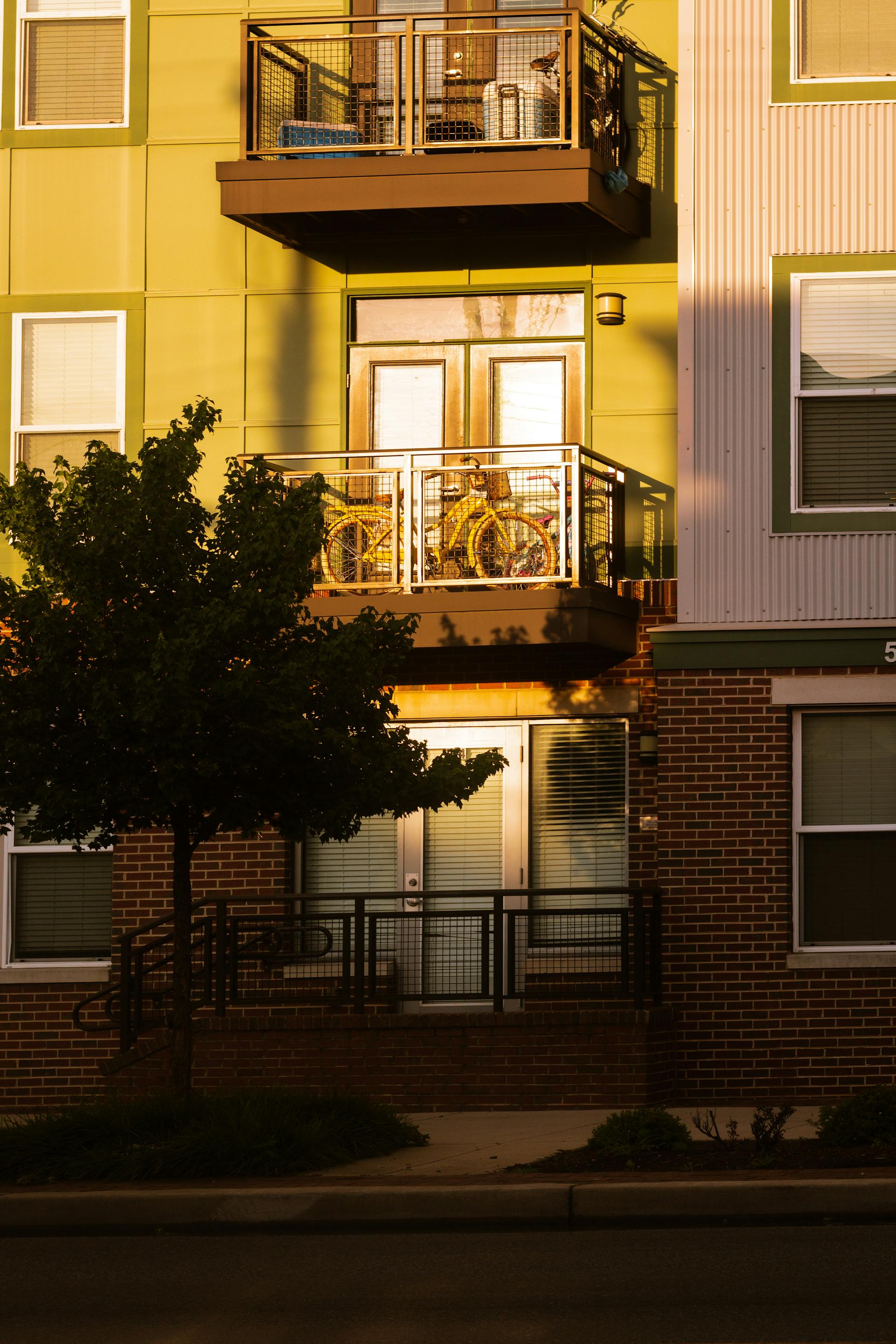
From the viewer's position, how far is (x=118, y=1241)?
31.1 feet

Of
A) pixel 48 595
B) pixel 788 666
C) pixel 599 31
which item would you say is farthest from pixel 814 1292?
pixel 599 31

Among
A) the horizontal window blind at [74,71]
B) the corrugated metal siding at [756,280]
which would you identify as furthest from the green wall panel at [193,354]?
the corrugated metal siding at [756,280]

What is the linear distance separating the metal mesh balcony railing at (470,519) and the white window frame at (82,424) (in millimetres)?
1647

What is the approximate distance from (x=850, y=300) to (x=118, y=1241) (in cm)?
947

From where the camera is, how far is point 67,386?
623 inches

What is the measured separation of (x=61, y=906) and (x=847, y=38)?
9875 mm

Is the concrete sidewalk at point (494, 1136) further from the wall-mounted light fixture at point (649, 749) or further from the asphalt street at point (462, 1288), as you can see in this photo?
the wall-mounted light fixture at point (649, 749)

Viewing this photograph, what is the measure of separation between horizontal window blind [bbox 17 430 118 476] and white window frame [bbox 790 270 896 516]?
19.1 feet

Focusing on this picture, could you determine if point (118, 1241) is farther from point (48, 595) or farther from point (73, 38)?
point (73, 38)

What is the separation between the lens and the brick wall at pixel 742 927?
14.1 m

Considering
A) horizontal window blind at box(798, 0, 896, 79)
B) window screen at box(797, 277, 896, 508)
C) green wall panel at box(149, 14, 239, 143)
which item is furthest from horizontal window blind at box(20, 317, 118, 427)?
horizontal window blind at box(798, 0, 896, 79)

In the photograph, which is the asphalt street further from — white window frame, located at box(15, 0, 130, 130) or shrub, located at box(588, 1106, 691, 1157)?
white window frame, located at box(15, 0, 130, 130)

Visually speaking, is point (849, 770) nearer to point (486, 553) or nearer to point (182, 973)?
point (486, 553)

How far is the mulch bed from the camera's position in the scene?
32.7 ft
